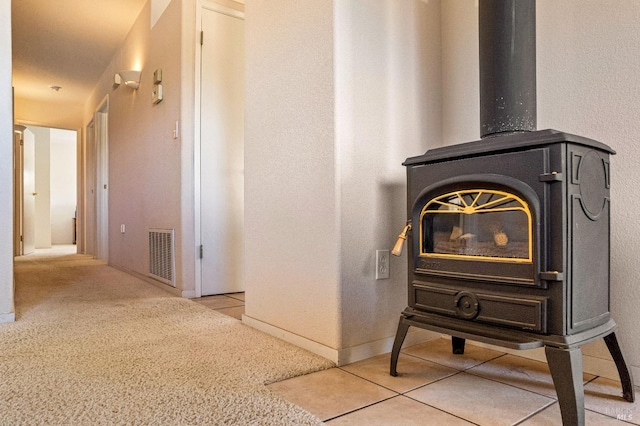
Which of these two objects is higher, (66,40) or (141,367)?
(66,40)

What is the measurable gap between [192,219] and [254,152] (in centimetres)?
115

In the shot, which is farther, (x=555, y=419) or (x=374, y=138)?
(x=374, y=138)

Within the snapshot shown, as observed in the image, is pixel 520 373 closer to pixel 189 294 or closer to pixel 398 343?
pixel 398 343

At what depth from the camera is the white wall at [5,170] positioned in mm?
2223

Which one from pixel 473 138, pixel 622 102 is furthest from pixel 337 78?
pixel 622 102

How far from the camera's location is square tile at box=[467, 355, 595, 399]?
1374mm

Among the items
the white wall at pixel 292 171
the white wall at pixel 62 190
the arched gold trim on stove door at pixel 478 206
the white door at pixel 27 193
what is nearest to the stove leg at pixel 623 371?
the arched gold trim on stove door at pixel 478 206

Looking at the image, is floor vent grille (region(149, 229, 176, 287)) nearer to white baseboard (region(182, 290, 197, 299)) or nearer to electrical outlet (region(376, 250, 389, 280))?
white baseboard (region(182, 290, 197, 299))

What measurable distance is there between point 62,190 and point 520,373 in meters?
11.4

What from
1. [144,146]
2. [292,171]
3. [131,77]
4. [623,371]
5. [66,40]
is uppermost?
[66,40]

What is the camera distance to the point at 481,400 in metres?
1.26

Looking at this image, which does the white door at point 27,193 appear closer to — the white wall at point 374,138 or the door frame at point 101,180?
the door frame at point 101,180

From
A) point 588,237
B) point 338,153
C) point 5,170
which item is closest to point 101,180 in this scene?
point 5,170

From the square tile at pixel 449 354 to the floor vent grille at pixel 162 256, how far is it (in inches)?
78.8
